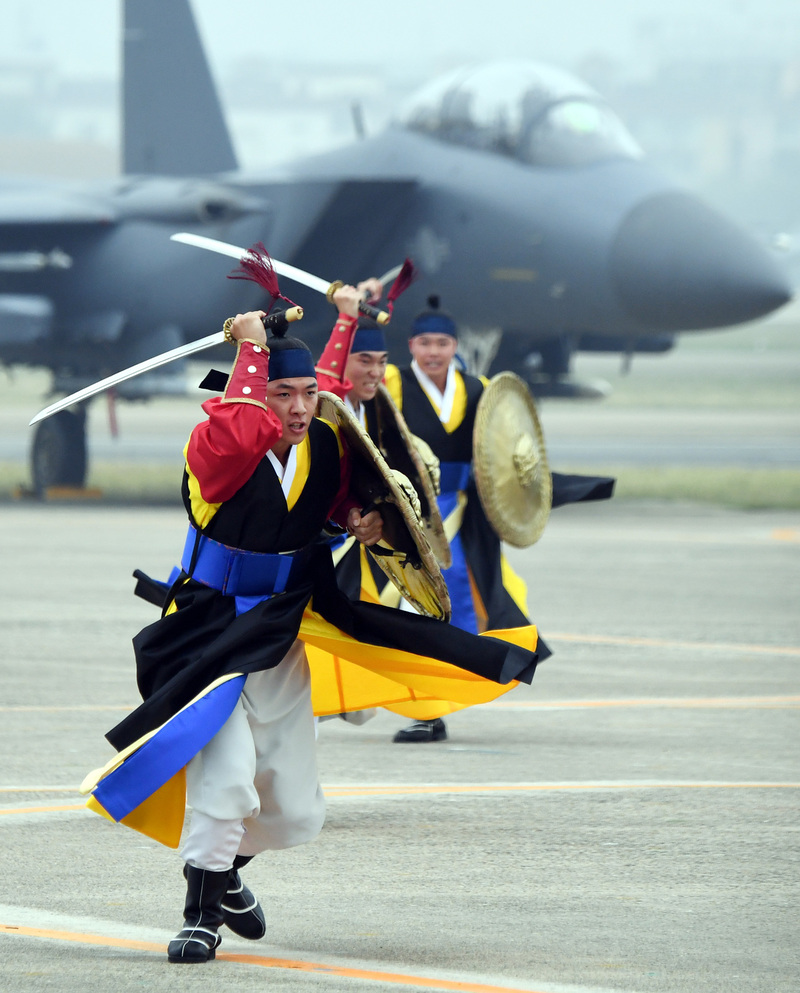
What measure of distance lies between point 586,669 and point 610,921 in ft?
15.9

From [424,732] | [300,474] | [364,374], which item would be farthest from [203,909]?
[424,732]

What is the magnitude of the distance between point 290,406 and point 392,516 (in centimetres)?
47

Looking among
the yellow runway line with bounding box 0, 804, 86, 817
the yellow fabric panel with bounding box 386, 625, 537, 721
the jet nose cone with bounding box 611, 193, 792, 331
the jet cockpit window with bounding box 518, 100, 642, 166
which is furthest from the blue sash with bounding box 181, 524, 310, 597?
the jet cockpit window with bounding box 518, 100, 642, 166

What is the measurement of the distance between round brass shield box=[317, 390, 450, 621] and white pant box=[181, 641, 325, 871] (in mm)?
453

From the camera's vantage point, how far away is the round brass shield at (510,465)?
8.50 metres

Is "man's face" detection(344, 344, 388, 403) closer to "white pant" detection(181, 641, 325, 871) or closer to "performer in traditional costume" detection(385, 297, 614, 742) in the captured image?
"performer in traditional costume" detection(385, 297, 614, 742)

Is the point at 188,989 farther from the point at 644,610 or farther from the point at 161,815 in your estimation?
the point at 644,610

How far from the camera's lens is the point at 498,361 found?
18.7 meters

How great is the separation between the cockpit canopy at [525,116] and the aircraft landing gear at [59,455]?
5017 millimetres

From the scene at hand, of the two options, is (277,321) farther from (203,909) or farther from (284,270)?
(203,909)

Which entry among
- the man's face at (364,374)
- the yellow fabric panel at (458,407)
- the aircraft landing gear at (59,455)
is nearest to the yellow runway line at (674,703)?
the yellow fabric panel at (458,407)

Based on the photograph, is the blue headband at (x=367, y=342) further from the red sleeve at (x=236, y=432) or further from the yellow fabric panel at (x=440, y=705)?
the red sleeve at (x=236, y=432)

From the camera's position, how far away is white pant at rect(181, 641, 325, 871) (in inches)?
190

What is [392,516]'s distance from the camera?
17.5 feet
